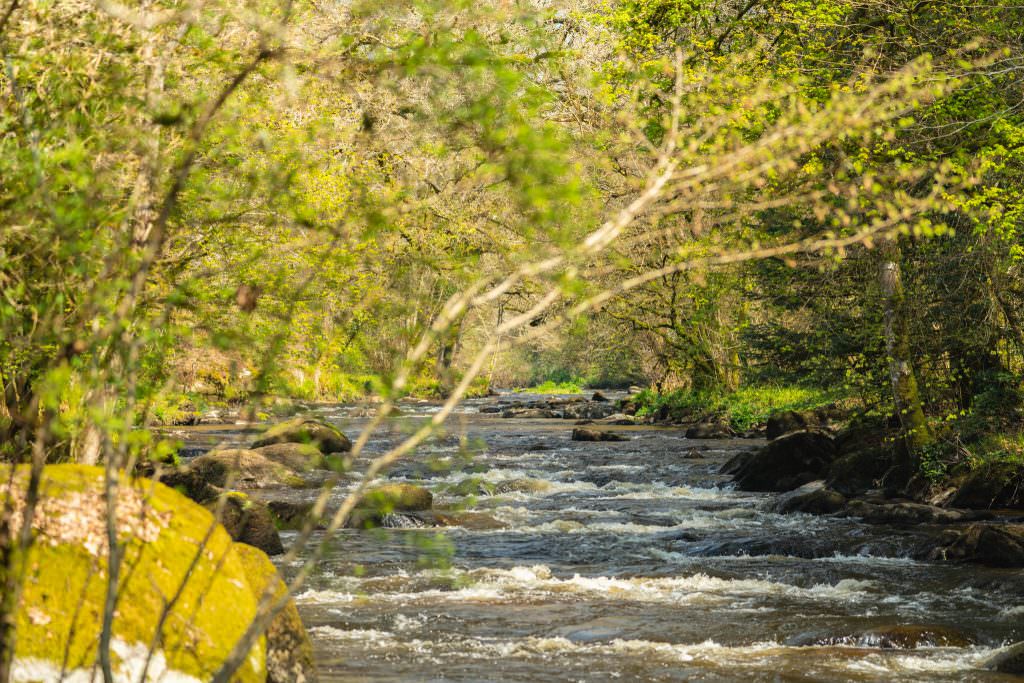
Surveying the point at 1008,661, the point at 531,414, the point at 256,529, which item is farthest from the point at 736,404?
the point at 1008,661

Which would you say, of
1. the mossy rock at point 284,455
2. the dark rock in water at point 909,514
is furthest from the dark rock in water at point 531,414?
the dark rock in water at point 909,514

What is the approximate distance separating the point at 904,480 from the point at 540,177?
16.5 meters

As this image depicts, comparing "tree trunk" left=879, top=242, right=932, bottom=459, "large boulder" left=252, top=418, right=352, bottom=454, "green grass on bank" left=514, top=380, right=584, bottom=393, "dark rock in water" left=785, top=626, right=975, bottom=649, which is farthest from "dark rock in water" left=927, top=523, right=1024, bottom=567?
"green grass on bank" left=514, top=380, right=584, bottom=393

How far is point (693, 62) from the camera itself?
1806 centimetres

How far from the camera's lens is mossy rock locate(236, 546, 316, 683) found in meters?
7.55

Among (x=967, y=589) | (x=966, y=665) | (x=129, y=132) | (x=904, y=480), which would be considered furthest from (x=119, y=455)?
(x=904, y=480)

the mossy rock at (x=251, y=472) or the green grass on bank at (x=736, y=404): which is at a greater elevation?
the green grass on bank at (x=736, y=404)

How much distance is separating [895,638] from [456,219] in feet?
42.5

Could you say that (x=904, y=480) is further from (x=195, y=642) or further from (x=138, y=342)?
(x=138, y=342)

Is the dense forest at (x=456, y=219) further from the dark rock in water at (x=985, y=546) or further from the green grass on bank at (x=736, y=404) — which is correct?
the dark rock in water at (x=985, y=546)

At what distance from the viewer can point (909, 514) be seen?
16156 millimetres

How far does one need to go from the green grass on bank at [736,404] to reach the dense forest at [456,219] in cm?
21

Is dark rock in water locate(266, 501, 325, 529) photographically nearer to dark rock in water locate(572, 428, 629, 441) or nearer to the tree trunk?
the tree trunk

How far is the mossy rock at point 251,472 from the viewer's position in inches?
762
